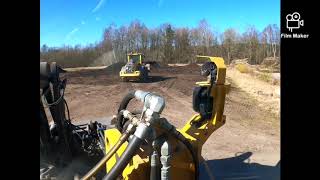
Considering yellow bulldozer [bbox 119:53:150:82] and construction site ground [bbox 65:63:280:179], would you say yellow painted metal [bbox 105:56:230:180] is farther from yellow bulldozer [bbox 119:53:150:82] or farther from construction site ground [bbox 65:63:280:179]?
yellow bulldozer [bbox 119:53:150:82]

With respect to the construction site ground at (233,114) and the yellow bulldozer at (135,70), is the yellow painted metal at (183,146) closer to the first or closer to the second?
the construction site ground at (233,114)

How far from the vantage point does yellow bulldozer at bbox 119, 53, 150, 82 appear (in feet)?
58.9

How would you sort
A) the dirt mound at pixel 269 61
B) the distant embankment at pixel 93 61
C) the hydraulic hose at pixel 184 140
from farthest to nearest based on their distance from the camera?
1. the distant embankment at pixel 93 61
2. the dirt mound at pixel 269 61
3. the hydraulic hose at pixel 184 140

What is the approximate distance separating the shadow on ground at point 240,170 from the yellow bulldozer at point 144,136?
3.64 feet

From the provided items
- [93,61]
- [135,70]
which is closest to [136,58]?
[135,70]

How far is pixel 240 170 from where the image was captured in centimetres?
494

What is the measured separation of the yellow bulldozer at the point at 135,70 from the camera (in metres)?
17.9

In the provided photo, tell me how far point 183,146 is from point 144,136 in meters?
0.61
